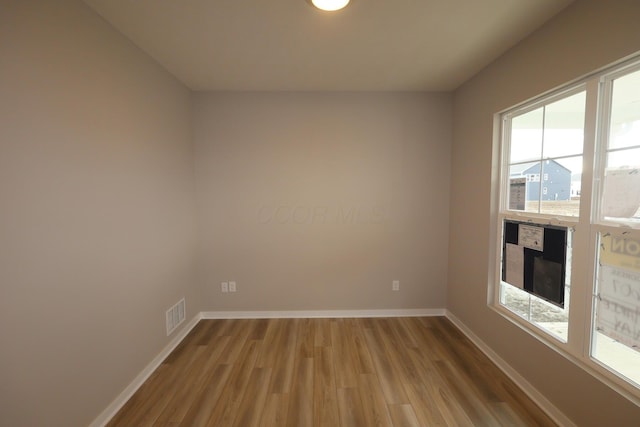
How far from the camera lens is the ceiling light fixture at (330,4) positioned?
1.51 meters

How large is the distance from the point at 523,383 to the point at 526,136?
1911 millimetres

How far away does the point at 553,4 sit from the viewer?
62.2 inches

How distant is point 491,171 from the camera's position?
2.33 m

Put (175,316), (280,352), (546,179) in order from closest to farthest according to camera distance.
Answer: (546,179) < (280,352) < (175,316)

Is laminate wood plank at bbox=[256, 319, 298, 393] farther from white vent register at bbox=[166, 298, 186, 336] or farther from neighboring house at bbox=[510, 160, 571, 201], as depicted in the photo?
neighboring house at bbox=[510, 160, 571, 201]

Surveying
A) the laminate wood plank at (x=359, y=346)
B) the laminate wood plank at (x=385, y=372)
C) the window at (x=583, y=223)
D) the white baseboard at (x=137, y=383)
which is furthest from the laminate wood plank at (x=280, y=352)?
the window at (x=583, y=223)

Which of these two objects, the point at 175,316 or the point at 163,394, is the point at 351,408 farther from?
the point at 175,316

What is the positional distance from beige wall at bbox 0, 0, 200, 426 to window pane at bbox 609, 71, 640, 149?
3072 mm

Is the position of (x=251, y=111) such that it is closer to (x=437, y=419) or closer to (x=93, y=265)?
(x=93, y=265)

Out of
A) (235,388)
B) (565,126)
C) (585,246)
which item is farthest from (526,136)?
(235,388)

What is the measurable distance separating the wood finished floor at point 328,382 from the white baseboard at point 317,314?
0.89 feet

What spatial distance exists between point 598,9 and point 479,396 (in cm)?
255

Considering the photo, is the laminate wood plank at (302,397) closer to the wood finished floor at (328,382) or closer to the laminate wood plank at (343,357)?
the wood finished floor at (328,382)

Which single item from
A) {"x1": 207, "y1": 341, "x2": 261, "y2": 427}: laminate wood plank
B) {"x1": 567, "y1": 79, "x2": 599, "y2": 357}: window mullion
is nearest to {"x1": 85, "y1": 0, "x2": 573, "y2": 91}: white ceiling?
{"x1": 567, "y1": 79, "x2": 599, "y2": 357}: window mullion
